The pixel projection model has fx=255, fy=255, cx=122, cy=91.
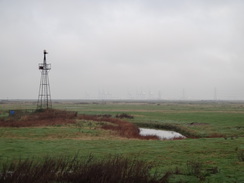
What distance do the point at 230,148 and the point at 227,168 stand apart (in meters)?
8.12

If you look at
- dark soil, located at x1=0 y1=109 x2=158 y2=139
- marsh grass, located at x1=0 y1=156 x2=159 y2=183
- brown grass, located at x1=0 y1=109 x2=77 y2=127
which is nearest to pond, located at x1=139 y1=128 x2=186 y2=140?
dark soil, located at x1=0 y1=109 x2=158 y2=139

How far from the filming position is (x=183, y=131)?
5172 centimetres

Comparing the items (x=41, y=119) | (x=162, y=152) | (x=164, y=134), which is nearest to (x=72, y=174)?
(x=162, y=152)

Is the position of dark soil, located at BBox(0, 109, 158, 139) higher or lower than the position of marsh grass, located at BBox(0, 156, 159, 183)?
lower

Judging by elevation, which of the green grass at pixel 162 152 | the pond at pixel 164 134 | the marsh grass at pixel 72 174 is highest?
the marsh grass at pixel 72 174

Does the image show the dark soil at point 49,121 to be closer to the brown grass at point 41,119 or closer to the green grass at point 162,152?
the brown grass at point 41,119

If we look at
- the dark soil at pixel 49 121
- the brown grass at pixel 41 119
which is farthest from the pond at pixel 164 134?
the brown grass at pixel 41 119

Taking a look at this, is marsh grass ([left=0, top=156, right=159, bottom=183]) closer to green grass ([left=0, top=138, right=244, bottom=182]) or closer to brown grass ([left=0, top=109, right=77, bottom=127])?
green grass ([left=0, top=138, right=244, bottom=182])

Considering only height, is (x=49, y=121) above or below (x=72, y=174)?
below

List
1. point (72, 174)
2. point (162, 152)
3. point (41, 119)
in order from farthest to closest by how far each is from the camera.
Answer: point (41, 119)
point (162, 152)
point (72, 174)

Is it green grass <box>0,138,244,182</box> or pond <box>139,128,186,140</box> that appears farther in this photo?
pond <box>139,128,186,140</box>

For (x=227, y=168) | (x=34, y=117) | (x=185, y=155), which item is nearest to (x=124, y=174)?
(x=227, y=168)

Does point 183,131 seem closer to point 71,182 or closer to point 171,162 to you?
point 171,162

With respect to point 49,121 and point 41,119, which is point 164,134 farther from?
point 41,119
